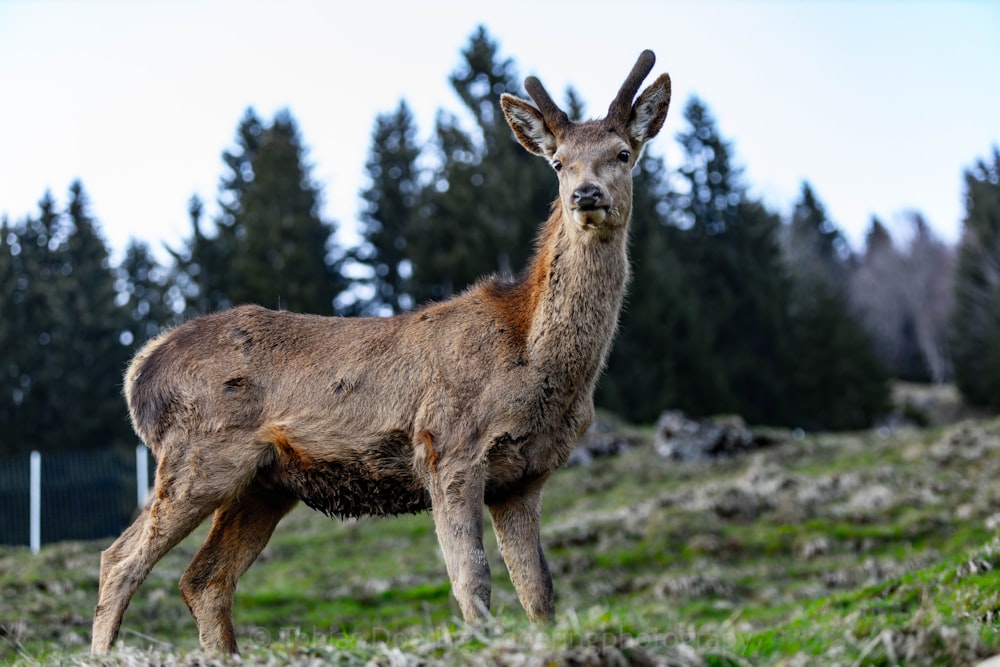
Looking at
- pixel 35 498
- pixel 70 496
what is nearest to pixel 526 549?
pixel 35 498

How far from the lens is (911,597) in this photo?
859cm

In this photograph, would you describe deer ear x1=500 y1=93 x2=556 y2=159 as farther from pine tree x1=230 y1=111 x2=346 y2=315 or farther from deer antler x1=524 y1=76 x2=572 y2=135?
pine tree x1=230 y1=111 x2=346 y2=315

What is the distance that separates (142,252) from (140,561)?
40.3 metres

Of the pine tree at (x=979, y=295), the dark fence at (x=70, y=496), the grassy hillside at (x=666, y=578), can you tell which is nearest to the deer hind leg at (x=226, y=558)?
the grassy hillside at (x=666, y=578)

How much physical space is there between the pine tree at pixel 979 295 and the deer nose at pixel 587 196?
52.1 meters

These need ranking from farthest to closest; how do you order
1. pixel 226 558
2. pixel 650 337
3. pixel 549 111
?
pixel 650 337, pixel 549 111, pixel 226 558

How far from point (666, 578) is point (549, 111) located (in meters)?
9.40

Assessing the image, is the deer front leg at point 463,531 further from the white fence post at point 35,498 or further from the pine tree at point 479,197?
the pine tree at point 479,197

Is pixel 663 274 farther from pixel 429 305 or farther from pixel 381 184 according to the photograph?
pixel 429 305

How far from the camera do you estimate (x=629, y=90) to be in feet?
25.4

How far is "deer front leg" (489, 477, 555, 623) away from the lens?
6.60m

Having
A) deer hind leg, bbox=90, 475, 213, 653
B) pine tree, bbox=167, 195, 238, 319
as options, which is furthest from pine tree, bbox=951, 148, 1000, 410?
deer hind leg, bbox=90, 475, 213, 653

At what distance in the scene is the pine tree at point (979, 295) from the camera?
53656mm

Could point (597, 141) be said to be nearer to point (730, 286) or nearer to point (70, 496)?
point (70, 496)
